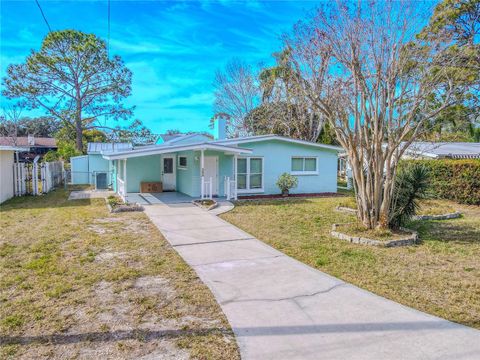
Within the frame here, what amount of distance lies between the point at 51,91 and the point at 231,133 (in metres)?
18.0

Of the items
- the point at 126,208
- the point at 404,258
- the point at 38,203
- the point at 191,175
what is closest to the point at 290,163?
the point at 191,175

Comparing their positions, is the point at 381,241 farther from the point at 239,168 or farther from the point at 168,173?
the point at 168,173

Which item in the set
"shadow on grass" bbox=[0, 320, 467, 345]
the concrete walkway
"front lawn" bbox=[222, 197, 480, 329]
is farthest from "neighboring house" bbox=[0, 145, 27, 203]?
"shadow on grass" bbox=[0, 320, 467, 345]

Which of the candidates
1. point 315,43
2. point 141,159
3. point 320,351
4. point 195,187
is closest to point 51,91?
point 141,159

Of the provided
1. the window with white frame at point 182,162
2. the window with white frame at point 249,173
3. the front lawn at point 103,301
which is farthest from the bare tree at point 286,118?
the front lawn at point 103,301

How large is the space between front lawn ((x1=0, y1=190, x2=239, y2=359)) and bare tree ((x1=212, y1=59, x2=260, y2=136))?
86.0 feet

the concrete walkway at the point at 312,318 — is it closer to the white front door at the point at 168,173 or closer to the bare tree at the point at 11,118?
the white front door at the point at 168,173

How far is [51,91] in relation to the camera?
32.7 meters

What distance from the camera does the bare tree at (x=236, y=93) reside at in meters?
32.1

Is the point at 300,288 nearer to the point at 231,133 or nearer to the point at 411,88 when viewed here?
the point at 411,88

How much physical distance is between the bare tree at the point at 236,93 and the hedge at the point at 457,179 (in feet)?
62.4

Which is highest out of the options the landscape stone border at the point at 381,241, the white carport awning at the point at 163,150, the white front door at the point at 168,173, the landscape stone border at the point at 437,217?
the white carport awning at the point at 163,150

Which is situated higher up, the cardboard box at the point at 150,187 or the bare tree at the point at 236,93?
the bare tree at the point at 236,93

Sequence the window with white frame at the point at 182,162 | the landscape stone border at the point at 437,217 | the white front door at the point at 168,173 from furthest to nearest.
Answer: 1. the white front door at the point at 168,173
2. the window with white frame at the point at 182,162
3. the landscape stone border at the point at 437,217
